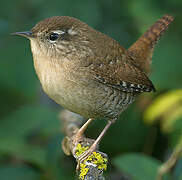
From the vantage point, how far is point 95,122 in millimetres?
4930

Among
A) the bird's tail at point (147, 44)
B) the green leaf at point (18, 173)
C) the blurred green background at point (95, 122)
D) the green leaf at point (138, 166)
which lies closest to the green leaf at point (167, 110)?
the blurred green background at point (95, 122)

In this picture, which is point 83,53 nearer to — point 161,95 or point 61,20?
point 61,20

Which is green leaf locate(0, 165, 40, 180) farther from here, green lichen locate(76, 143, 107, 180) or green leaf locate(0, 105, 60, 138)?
green lichen locate(76, 143, 107, 180)

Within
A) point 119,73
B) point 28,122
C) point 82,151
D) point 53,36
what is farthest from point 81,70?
point 28,122

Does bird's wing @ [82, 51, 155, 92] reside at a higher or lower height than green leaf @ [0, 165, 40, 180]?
higher

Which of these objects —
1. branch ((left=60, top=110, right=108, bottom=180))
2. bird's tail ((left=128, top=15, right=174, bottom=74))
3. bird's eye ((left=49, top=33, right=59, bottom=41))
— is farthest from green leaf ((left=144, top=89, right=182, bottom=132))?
bird's eye ((left=49, top=33, right=59, bottom=41))

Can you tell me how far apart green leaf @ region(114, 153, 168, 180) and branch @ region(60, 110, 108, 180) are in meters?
0.33

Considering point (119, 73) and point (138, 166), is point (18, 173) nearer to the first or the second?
point (138, 166)

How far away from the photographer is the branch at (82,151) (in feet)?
10.2

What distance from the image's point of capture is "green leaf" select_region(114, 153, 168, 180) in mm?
3955

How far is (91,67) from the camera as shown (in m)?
3.71

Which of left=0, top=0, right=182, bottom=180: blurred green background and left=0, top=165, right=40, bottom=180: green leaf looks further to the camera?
left=0, top=0, right=182, bottom=180: blurred green background

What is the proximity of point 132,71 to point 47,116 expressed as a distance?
91 centimetres

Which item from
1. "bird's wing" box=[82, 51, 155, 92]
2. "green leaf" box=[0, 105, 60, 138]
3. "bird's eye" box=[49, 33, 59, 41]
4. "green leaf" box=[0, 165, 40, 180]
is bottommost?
"green leaf" box=[0, 165, 40, 180]
